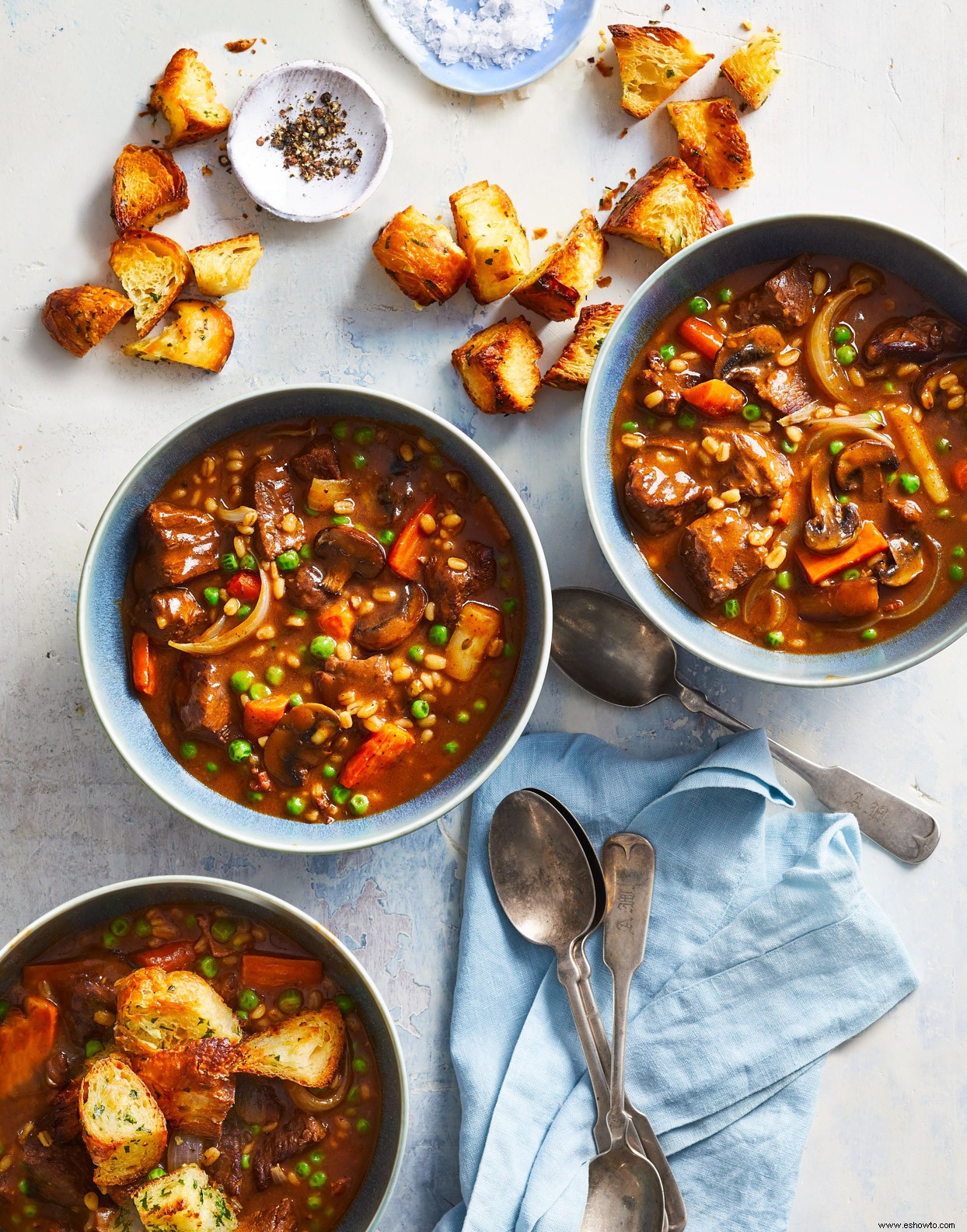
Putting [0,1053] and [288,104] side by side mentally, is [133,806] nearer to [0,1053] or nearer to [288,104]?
[0,1053]

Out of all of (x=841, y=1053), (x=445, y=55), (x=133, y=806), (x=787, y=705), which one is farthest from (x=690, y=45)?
(x=841, y=1053)

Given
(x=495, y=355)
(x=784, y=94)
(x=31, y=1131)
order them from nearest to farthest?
(x=31, y=1131) < (x=495, y=355) < (x=784, y=94)

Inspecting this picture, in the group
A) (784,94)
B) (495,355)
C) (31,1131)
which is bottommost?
(31,1131)

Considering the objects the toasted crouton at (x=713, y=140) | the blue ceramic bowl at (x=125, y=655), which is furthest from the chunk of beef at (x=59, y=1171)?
the toasted crouton at (x=713, y=140)

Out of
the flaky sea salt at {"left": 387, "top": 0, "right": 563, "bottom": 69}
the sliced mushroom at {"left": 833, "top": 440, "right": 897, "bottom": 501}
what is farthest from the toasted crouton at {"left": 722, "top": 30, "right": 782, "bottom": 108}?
the sliced mushroom at {"left": 833, "top": 440, "right": 897, "bottom": 501}

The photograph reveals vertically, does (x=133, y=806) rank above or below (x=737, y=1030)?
below

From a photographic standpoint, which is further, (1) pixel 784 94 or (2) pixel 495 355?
(1) pixel 784 94
